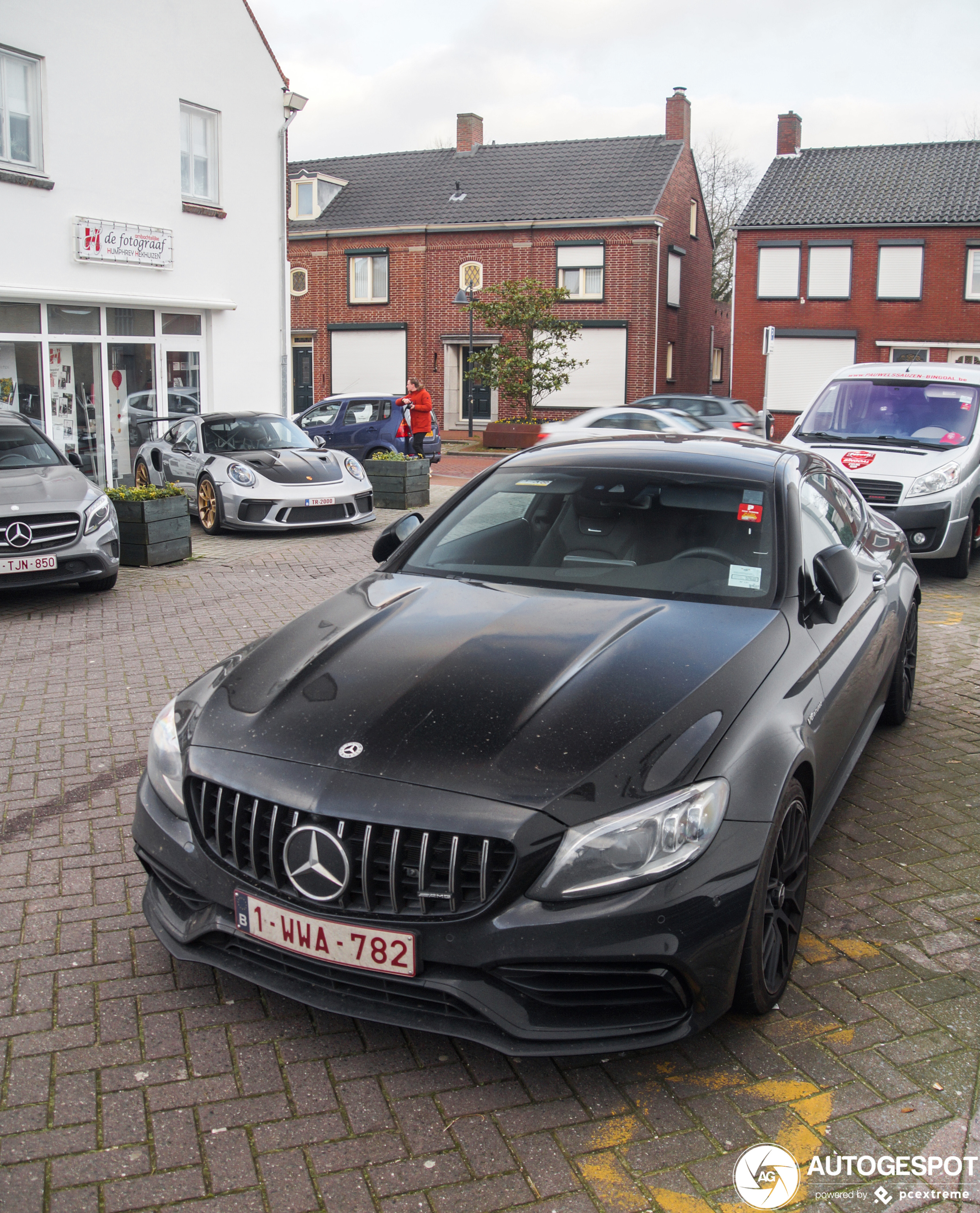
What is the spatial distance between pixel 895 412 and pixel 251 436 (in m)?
7.79

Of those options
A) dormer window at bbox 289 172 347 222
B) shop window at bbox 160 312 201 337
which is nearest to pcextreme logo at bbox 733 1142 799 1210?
shop window at bbox 160 312 201 337

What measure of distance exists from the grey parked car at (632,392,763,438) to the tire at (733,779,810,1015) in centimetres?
1648

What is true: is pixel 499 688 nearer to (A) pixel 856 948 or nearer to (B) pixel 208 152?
(A) pixel 856 948

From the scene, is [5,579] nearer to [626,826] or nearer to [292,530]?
[292,530]

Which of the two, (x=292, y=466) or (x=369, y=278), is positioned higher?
(x=369, y=278)

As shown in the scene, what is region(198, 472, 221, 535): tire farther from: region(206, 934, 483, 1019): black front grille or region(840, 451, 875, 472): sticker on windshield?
region(206, 934, 483, 1019): black front grille

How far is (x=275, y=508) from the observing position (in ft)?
44.7

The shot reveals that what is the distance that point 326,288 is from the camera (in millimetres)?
41031

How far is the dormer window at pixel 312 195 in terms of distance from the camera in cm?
4116

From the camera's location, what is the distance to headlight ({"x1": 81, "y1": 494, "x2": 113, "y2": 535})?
369 inches

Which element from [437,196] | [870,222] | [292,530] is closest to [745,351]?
[870,222]

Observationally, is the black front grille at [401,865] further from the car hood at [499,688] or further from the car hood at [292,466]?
the car hood at [292,466]

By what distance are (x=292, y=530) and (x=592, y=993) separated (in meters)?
12.0

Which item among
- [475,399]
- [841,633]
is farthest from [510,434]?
[841,633]
